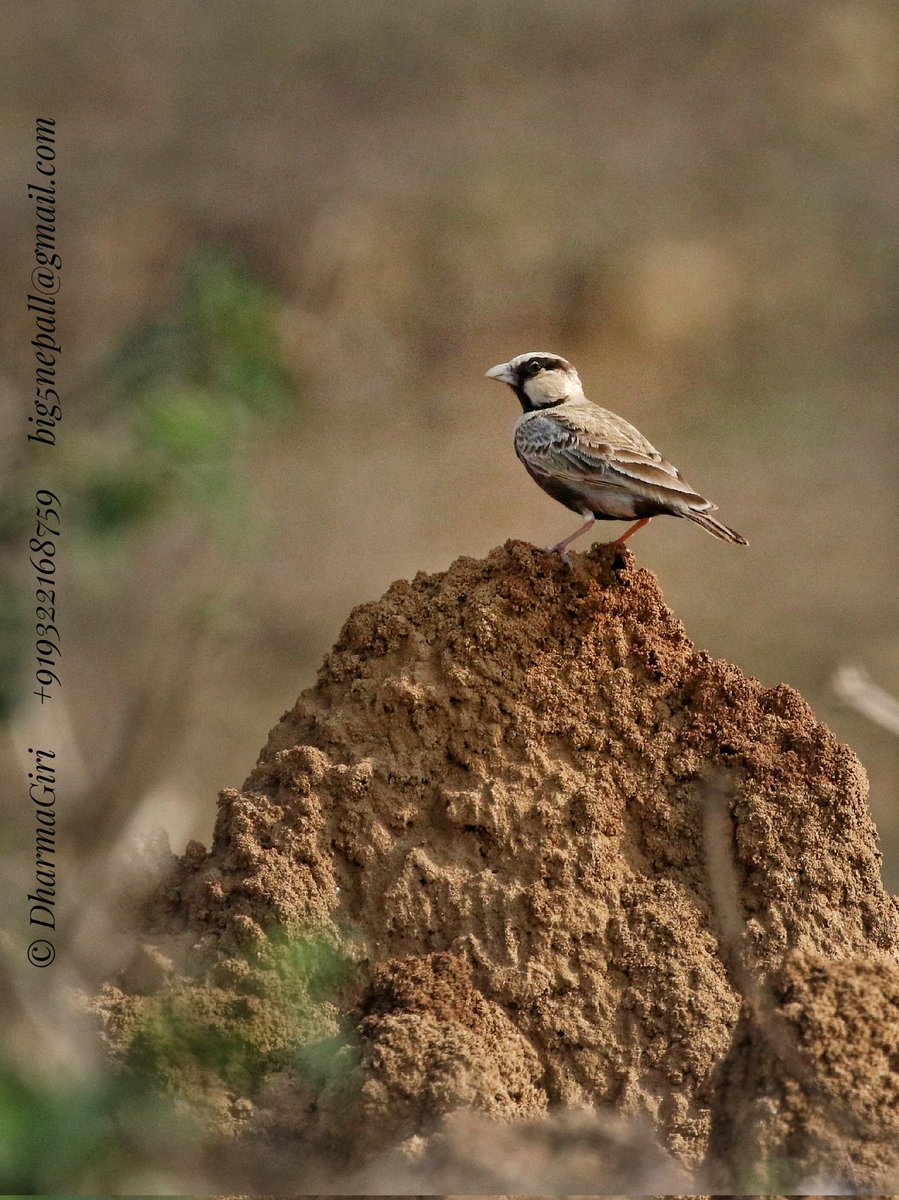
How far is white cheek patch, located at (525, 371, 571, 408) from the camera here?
7695 millimetres

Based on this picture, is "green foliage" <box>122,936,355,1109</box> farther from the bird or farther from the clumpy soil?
the bird

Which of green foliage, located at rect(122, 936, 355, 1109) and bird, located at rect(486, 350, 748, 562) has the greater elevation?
bird, located at rect(486, 350, 748, 562)

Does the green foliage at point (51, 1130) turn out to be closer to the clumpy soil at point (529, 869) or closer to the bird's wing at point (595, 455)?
the clumpy soil at point (529, 869)

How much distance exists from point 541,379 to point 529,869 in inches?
110

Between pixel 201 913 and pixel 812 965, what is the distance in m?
1.77

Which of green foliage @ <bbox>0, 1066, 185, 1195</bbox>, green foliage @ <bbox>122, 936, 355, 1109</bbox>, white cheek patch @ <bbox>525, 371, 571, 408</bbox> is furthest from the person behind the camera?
white cheek patch @ <bbox>525, 371, 571, 408</bbox>

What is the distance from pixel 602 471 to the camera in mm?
6590

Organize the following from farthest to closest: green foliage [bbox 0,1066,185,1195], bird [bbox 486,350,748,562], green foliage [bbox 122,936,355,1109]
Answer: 1. bird [bbox 486,350,748,562]
2. green foliage [bbox 122,936,355,1109]
3. green foliage [bbox 0,1066,185,1195]

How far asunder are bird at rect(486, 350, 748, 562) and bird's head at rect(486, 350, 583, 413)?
1.36 feet

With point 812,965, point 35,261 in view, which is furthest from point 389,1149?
point 35,261

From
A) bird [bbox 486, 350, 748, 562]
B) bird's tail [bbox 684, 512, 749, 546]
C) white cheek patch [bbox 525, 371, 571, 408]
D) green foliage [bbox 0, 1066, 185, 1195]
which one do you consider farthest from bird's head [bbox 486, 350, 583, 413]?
green foliage [bbox 0, 1066, 185, 1195]

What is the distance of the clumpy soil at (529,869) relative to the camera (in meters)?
5.15

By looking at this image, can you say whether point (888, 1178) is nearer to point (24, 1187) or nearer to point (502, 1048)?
point (502, 1048)

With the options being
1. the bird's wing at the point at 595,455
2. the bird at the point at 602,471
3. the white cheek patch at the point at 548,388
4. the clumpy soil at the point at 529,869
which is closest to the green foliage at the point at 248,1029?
the clumpy soil at the point at 529,869
